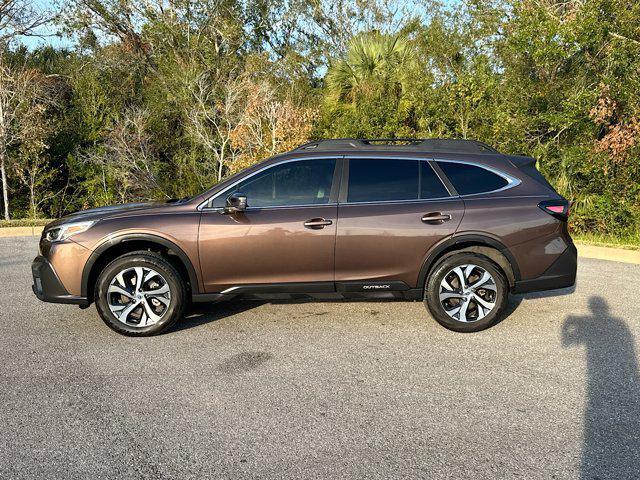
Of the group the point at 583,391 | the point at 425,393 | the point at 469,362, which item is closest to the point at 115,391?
the point at 425,393

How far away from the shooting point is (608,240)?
1084 centimetres

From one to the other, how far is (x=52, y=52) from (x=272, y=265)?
Result: 71.2 ft

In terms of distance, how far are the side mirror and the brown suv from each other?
0.03 feet

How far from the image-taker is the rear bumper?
489 centimetres

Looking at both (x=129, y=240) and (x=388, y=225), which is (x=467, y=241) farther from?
(x=129, y=240)

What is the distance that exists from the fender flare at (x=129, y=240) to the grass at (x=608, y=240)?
8.53 meters

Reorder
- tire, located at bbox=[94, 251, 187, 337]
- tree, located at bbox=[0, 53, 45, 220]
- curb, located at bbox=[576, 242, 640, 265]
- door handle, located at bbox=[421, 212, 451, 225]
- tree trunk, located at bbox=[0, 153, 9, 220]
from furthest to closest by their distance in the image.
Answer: tree trunk, located at bbox=[0, 153, 9, 220] → tree, located at bbox=[0, 53, 45, 220] → curb, located at bbox=[576, 242, 640, 265] → door handle, located at bbox=[421, 212, 451, 225] → tire, located at bbox=[94, 251, 187, 337]

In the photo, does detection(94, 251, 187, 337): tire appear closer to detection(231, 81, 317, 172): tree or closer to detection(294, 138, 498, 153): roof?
detection(294, 138, 498, 153): roof

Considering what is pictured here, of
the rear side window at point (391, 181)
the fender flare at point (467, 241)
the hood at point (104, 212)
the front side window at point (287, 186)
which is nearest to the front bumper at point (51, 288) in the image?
the hood at point (104, 212)

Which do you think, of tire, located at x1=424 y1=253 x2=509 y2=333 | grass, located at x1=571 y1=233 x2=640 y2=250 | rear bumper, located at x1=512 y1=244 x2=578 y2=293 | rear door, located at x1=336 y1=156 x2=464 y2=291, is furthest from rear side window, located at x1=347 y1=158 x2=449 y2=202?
grass, located at x1=571 y1=233 x2=640 y2=250

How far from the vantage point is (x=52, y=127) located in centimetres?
1595

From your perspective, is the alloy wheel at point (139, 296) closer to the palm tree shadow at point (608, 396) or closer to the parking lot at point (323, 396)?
the parking lot at point (323, 396)

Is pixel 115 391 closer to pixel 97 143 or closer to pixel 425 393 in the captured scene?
pixel 425 393

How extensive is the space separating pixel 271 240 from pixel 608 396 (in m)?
2.95
